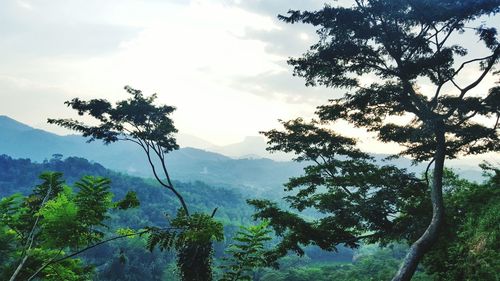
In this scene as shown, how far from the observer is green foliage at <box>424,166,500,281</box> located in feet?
28.3

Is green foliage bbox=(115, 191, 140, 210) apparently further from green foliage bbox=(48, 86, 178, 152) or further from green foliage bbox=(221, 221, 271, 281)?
green foliage bbox=(48, 86, 178, 152)

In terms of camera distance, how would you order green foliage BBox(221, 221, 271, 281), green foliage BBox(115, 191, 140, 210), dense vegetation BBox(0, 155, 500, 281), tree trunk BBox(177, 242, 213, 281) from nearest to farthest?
green foliage BBox(115, 191, 140, 210) → green foliage BBox(221, 221, 271, 281) → tree trunk BBox(177, 242, 213, 281) → dense vegetation BBox(0, 155, 500, 281)

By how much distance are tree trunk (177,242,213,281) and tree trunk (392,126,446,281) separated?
185 inches

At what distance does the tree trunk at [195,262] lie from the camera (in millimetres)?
6566

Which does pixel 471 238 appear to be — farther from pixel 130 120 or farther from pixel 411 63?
pixel 130 120

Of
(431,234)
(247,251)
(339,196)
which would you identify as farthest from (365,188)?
(247,251)

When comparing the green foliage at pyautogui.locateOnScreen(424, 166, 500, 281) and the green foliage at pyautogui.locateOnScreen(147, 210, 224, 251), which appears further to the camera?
the green foliage at pyautogui.locateOnScreen(424, 166, 500, 281)

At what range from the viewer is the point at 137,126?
1953 centimetres

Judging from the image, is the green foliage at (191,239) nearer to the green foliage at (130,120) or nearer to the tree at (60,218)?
the tree at (60,218)

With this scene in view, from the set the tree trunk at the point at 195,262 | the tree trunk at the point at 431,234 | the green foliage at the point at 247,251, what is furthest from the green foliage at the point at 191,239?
the tree trunk at the point at 431,234

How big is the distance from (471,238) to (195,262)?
22.7 ft

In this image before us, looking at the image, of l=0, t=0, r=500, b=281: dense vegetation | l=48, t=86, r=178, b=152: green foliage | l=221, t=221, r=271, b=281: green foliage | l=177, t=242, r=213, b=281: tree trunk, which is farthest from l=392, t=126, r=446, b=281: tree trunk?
l=48, t=86, r=178, b=152: green foliage

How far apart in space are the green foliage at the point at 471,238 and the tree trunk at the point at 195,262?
19.7ft

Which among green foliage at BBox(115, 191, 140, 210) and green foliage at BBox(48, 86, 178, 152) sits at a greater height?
green foliage at BBox(48, 86, 178, 152)
